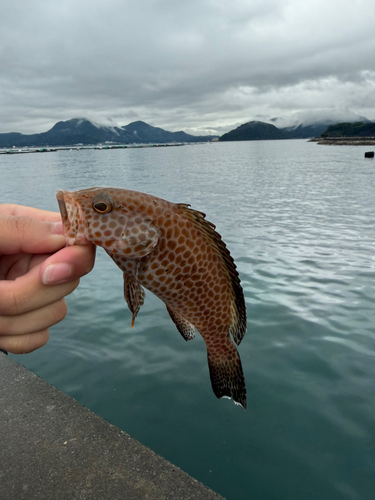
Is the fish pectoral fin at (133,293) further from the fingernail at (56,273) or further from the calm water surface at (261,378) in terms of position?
the calm water surface at (261,378)

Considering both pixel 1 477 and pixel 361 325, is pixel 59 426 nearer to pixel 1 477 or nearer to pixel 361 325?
pixel 1 477

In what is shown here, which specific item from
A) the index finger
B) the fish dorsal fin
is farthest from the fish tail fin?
the index finger

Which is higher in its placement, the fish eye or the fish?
the fish eye

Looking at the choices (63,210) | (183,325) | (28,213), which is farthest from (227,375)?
(28,213)

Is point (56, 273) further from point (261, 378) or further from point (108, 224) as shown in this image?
point (261, 378)

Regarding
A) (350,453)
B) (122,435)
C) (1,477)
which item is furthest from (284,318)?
(1,477)

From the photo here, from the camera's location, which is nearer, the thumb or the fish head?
the fish head

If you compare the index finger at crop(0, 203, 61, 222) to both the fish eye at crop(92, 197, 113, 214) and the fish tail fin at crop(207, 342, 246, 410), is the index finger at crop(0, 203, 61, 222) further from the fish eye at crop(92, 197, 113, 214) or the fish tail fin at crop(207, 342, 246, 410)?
the fish tail fin at crop(207, 342, 246, 410)
